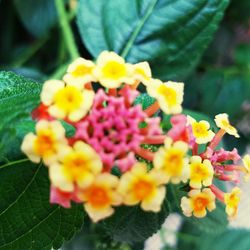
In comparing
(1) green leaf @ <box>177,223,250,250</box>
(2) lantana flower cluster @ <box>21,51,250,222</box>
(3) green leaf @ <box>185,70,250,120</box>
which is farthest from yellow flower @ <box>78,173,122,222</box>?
(3) green leaf @ <box>185,70,250,120</box>

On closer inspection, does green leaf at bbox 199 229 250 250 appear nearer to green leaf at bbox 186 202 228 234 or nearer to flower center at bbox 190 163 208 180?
green leaf at bbox 186 202 228 234

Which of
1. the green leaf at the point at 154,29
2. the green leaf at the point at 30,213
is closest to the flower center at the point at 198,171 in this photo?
the green leaf at the point at 30,213

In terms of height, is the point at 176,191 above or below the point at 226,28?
above

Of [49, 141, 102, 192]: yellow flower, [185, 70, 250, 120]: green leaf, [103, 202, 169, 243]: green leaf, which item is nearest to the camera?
[49, 141, 102, 192]: yellow flower

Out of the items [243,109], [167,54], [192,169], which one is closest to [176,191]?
[192,169]

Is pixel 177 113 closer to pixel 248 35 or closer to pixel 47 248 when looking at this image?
pixel 47 248
